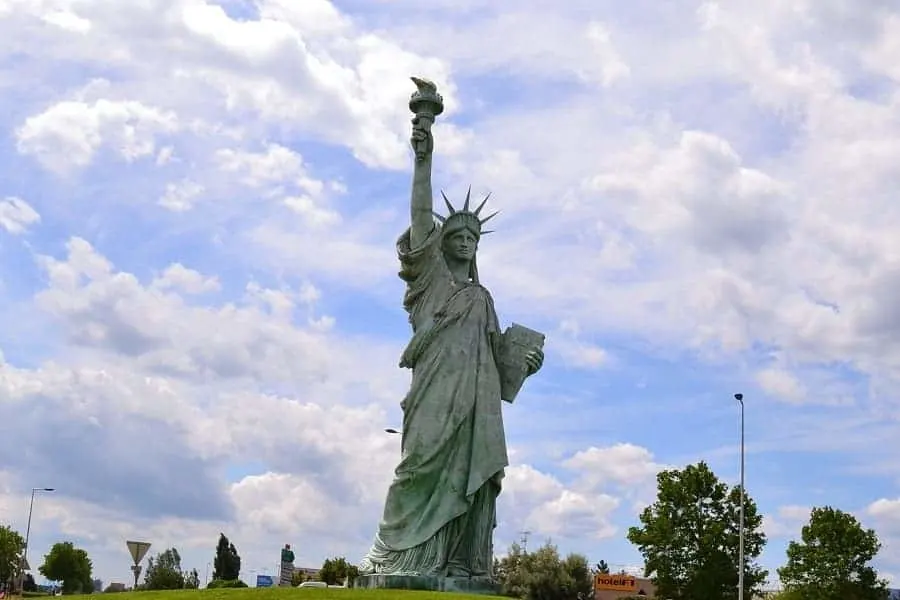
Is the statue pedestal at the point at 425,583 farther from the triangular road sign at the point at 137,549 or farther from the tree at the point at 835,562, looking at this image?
the tree at the point at 835,562

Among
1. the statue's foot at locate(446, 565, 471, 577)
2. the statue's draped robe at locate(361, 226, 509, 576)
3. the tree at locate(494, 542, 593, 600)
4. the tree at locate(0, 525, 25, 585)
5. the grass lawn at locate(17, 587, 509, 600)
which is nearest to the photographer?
the grass lawn at locate(17, 587, 509, 600)

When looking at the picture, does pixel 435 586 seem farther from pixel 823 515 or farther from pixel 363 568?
pixel 823 515

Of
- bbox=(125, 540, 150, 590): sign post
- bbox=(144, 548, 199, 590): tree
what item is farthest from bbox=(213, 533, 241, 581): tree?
bbox=(125, 540, 150, 590): sign post

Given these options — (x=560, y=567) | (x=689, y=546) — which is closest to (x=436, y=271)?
(x=689, y=546)

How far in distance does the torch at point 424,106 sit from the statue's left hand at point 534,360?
18.2 ft

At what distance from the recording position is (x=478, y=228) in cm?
2952

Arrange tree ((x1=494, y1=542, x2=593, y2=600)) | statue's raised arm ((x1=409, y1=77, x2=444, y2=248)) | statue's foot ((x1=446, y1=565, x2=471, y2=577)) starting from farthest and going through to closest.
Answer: tree ((x1=494, y1=542, x2=593, y2=600)) → statue's raised arm ((x1=409, y1=77, x2=444, y2=248)) → statue's foot ((x1=446, y1=565, x2=471, y2=577))

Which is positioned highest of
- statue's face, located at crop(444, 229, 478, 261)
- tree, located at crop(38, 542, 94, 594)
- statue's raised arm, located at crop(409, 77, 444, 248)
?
statue's raised arm, located at crop(409, 77, 444, 248)

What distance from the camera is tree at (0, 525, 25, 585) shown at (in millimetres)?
98125

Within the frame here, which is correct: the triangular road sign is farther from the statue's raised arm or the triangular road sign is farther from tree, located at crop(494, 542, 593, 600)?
tree, located at crop(494, 542, 593, 600)

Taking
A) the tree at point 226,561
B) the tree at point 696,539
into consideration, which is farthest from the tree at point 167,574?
the tree at point 696,539

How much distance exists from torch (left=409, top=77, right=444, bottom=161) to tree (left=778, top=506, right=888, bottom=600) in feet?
150

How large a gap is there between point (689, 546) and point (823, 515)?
7.76 meters

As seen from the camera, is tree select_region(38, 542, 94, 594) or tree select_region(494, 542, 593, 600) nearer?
tree select_region(494, 542, 593, 600)
